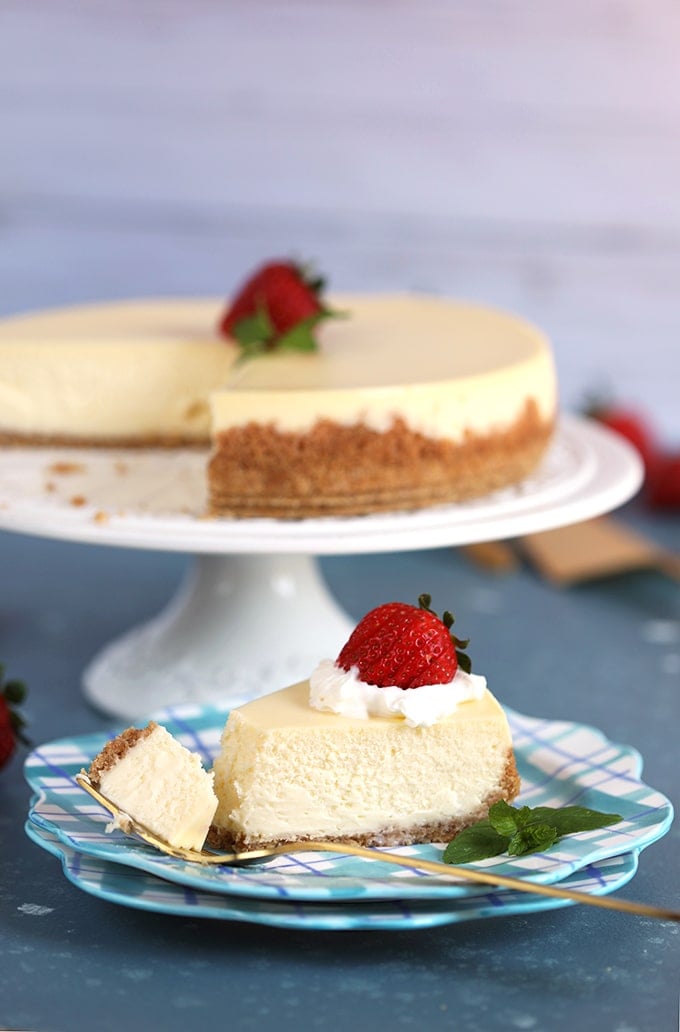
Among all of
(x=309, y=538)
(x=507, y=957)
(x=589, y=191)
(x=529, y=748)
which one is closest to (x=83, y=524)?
(x=309, y=538)

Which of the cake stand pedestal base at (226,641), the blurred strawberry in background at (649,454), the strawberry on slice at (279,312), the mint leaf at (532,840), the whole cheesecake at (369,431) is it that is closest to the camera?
the mint leaf at (532,840)

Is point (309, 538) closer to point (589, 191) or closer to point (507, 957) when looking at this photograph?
point (507, 957)

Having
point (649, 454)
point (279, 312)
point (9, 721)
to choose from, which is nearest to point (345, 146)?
point (649, 454)

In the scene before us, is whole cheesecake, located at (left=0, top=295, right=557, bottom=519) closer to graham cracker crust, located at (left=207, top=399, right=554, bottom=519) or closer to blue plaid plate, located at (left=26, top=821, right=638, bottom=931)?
graham cracker crust, located at (left=207, top=399, right=554, bottom=519)

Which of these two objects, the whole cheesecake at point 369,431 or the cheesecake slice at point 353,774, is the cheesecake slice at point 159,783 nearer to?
the cheesecake slice at point 353,774

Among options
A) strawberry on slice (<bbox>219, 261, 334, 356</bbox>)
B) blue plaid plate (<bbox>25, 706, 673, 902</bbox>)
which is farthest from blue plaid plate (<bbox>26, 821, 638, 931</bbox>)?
strawberry on slice (<bbox>219, 261, 334, 356</bbox>)

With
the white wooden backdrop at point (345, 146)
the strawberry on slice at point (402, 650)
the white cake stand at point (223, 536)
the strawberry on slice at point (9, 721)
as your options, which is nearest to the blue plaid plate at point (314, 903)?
the strawberry on slice at point (402, 650)

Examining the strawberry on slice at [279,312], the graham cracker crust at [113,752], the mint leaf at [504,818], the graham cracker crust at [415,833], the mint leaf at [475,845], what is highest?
the strawberry on slice at [279,312]
